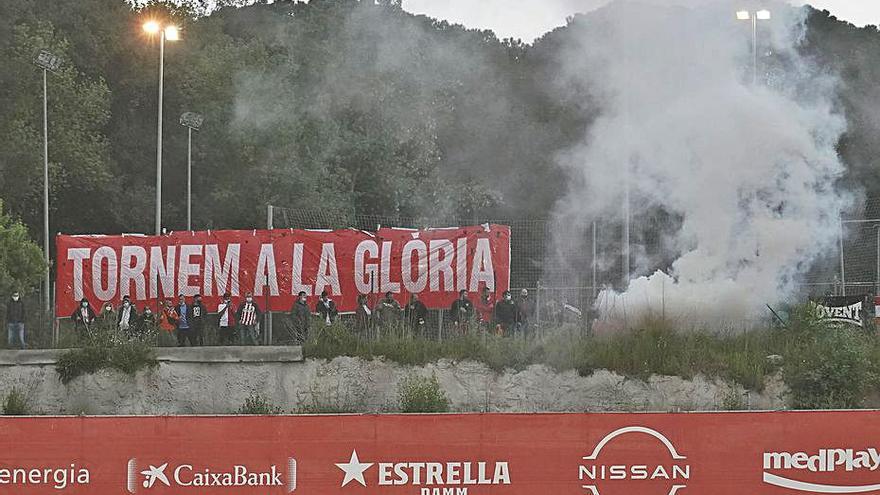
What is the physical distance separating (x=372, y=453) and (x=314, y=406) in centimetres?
747

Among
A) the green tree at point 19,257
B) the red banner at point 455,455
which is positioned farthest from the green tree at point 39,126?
the red banner at point 455,455

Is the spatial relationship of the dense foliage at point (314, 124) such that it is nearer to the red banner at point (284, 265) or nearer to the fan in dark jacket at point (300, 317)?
the red banner at point (284, 265)

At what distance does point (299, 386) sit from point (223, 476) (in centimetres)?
858

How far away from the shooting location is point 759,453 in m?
16.6

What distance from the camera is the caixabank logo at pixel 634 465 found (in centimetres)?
1662

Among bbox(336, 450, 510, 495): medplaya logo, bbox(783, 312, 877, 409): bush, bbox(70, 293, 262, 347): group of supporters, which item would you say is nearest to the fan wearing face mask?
bbox(70, 293, 262, 347): group of supporters

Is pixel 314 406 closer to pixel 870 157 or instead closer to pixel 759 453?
pixel 759 453

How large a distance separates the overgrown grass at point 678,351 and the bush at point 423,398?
1.73 metres

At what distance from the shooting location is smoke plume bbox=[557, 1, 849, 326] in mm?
27453

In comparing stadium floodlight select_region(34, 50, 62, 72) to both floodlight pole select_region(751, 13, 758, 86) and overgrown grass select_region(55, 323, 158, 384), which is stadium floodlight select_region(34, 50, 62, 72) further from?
floodlight pole select_region(751, 13, 758, 86)

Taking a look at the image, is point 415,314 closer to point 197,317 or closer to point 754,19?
point 197,317

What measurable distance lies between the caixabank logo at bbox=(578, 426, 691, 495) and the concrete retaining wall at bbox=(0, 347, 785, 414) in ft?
25.6

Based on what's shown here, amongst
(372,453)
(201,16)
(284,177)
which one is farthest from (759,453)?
(201,16)

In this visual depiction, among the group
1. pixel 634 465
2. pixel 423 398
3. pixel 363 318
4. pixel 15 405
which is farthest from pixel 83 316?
pixel 634 465
